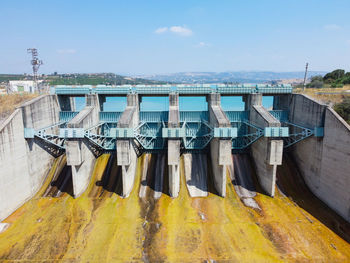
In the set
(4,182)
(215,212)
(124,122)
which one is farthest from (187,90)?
(4,182)

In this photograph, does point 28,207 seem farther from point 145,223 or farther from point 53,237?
point 145,223

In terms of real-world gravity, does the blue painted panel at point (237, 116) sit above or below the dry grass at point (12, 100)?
below

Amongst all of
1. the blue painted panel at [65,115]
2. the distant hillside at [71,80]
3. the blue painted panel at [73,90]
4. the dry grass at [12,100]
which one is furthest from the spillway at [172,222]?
the distant hillside at [71,80]

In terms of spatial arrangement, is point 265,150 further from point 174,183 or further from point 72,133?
point 72,133

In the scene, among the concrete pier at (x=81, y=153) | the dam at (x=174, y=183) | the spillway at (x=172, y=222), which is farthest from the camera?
the concrete pier at (x=81, y=153)

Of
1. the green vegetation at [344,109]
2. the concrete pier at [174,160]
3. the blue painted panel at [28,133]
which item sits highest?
the green vegetation at [344,109]

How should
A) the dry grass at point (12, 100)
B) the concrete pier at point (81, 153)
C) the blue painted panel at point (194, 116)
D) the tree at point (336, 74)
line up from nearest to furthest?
the concrete pier at point (81, 153) → the dry grass at point (12, 100) → the blue painted panel at point (194, 116) → the tree at point (336, 74)

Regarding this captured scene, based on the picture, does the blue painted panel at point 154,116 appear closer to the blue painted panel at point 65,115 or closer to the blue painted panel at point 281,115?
the blue painted panel at point 65,115

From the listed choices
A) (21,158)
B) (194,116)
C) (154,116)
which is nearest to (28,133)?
(21,158)
